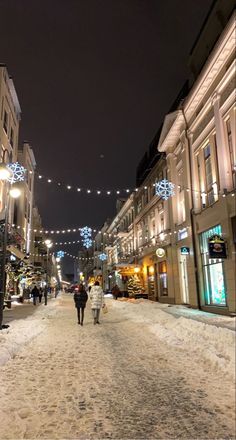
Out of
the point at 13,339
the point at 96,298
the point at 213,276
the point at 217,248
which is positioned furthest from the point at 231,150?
the point at 13,339

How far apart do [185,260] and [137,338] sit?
39.5ft

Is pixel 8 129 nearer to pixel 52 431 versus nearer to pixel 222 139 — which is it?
pixel 222 139

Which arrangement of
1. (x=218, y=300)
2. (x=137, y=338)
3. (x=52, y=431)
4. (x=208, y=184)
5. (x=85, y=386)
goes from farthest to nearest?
1. (x=208, y=184)
2. (x=218, y=300)
3. (x=137, y=338)
4. (x=85, y=386)
5. (x=52, y=431)

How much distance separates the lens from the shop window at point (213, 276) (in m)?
16.8

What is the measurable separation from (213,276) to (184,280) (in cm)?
540

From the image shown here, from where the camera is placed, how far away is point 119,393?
5.57 m

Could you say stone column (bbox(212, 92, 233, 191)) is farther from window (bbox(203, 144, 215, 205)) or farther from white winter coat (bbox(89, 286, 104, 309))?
white winter coat (bbox(89, 286, 104, 309))

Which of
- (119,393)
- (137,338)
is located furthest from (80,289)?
(119,393)

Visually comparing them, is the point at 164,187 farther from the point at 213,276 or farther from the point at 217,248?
the point at 217,248

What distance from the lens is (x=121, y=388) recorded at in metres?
5.86

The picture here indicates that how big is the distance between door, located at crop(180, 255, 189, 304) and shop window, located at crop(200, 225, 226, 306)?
384cm

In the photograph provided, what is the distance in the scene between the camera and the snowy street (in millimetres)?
4223

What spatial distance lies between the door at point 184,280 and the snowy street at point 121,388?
12332 millimetres

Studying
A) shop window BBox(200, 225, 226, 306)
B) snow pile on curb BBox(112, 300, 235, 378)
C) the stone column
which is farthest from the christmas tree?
snow pile on curb BBox(112, 300, 235, 378)
